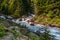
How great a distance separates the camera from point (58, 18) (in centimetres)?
5216

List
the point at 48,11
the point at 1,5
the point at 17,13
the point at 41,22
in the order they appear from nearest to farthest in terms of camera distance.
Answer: the point at 41,22, the point at 48,11, the point at 17,13, the point at 1,5

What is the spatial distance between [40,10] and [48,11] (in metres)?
3.31

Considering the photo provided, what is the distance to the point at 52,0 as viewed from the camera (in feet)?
195

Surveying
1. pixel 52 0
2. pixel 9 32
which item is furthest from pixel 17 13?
pixel 9 32

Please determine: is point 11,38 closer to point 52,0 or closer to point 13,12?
point 52,0

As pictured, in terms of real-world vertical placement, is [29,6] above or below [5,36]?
below

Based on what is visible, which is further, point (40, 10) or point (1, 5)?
point (1, 5)

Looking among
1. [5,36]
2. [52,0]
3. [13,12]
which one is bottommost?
[13,12]

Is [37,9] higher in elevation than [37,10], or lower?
higher

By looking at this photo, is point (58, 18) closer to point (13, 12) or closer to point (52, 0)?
point (52, 0)

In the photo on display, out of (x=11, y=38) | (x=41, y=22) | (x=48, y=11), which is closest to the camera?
(x=11, y=38)

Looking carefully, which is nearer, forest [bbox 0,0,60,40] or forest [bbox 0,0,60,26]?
forest [bbox 0,0,60,40]

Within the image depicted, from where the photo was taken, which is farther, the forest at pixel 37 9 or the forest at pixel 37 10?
the forest at pixel 37 9

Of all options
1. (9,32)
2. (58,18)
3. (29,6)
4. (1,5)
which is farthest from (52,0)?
(9,32)
